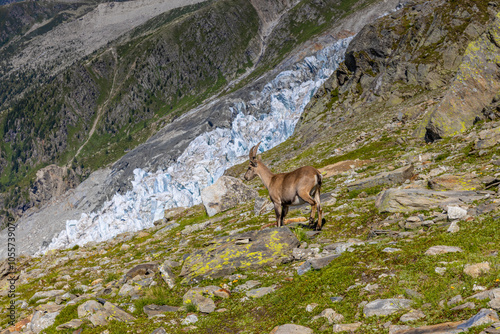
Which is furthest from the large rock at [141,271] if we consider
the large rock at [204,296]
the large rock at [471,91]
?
the large rock at [471,91]

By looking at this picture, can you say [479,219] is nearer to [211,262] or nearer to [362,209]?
[362,209]

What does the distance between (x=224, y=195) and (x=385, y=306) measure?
2317 centimetres

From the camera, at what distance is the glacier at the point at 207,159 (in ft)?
374

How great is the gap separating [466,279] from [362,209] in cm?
821

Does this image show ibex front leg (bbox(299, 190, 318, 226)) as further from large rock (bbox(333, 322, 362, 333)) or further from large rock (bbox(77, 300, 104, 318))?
large rock (bbox(77, 300, 104, 318))

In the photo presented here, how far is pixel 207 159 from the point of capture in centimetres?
13388

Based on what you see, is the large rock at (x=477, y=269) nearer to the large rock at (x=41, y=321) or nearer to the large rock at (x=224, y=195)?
the large rock at (x=41, y=321)

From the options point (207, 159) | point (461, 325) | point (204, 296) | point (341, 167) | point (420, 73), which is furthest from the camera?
point (207, 159)

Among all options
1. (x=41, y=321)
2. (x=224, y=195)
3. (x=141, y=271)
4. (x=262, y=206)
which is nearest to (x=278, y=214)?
(x=141, y=271)

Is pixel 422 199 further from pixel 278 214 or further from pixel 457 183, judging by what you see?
pixel 278 214

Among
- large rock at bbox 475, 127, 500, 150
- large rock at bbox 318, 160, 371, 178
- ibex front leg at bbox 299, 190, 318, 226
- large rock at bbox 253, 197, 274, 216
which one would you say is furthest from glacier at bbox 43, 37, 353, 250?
ibex front leg at bbox 299, 190, 318, 226

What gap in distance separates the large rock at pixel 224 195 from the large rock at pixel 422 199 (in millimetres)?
17210

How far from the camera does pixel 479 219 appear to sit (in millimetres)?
8805

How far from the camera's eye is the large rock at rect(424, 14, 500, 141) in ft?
80.1
